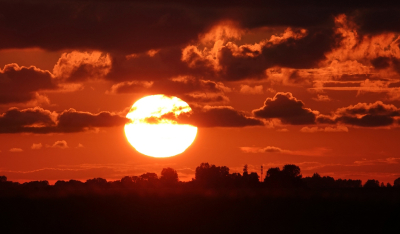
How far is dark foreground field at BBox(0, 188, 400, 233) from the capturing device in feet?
162

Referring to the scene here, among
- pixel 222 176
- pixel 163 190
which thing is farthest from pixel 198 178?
pixel 163 190

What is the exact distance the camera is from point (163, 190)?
56.9 m

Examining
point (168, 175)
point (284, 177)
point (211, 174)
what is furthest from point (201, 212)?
point (168, 175)

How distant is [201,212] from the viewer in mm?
52031

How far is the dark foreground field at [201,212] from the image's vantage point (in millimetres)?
49406

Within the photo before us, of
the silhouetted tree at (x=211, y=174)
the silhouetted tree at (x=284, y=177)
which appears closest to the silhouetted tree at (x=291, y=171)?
the silhouetted tree at (x=284, y=177)

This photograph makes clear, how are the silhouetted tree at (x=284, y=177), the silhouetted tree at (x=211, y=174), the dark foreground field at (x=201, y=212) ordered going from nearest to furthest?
1. the dark foreground field at (x=201, y=212)
2. the silhouetted tree at (x=284, y=177)
3. the silhouetted tree at (x=211, y=174)

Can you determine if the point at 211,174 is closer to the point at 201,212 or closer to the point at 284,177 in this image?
the point at 284,177

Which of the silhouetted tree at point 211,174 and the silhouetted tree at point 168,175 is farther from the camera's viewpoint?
the silhouetted tree at point 168,175

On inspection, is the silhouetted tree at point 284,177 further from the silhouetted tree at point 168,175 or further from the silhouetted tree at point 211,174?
the silhouetted tree at point 168,175

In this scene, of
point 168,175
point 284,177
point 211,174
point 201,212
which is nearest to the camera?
point 201,212

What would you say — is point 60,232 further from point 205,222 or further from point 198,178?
point 198,178

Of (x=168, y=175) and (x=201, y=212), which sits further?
(x=168, y=175)

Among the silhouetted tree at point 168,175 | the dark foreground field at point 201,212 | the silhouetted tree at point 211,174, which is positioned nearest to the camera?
the dark foreground field at point 201,212
